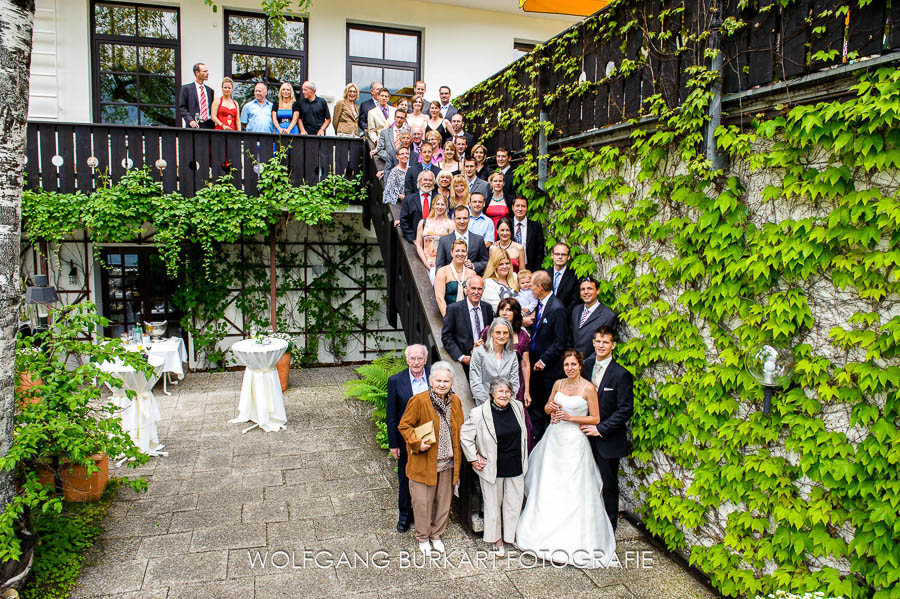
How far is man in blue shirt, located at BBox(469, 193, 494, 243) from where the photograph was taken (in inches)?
297

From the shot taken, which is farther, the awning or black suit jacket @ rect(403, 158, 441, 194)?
the awning

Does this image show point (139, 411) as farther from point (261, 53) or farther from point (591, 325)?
point (261, 53)

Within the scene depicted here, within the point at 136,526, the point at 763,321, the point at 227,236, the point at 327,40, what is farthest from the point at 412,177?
the point at 327,40

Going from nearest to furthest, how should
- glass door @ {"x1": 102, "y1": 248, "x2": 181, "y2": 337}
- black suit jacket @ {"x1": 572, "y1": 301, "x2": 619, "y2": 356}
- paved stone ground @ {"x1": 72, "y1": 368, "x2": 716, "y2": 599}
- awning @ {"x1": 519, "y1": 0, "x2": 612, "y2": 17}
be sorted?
1. paved stone ground @ {"x1": 72, "y1": 368, "x2": 716, "y2": 599}
2. black suit jacket @ {"x1": 572, "y1": 301, "x2": 619, "y2": 356}
3. awning @ {"x1": 519, "y1": 0, "x2": 612, "y2": 17}
4. glass door @ {"x1": 102, "y1": 248, "x2": 181, "y2": 337}

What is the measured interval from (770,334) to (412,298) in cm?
428

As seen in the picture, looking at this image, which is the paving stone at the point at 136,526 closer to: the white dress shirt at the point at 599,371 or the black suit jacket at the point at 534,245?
the white dress shirt at the point at 599,371

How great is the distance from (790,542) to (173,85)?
12.6 m

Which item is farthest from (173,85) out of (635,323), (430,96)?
(635,323)

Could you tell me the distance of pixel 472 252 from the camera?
283 inches

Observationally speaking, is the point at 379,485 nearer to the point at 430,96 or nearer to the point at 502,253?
the point at 502,253

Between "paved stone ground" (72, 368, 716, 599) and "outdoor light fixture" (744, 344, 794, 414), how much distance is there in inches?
74.4

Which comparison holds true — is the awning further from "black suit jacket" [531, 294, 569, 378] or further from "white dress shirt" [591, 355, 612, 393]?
"white dress shirt" [591, 355, 612, 393]

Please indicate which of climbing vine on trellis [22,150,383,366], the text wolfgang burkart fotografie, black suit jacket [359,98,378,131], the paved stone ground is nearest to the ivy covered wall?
the text wolfgang burkart fotografie

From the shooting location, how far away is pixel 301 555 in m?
5.38
